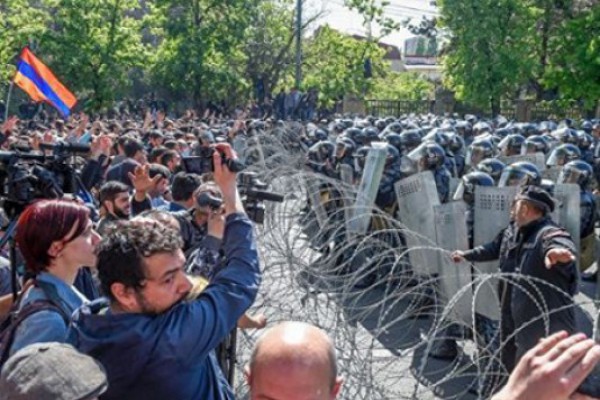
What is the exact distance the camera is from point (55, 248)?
3.13 metres

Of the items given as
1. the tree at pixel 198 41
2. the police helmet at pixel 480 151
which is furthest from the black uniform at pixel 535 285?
the tree at pixel 198 41

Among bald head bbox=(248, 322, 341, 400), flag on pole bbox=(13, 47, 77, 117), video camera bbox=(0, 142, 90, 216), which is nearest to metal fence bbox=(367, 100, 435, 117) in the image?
flag on pole bbox=(13, 47, 77, 117)

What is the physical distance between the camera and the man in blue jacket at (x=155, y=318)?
2557mm

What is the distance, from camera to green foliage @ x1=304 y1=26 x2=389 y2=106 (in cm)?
3822

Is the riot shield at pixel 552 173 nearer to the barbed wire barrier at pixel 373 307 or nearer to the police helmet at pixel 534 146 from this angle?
the police helmet at pixel 534 146

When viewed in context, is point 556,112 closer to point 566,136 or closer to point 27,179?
point 566,136

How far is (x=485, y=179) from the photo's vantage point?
8039mm

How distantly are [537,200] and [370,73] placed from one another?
35.0 meters

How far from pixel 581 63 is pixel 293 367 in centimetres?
2641

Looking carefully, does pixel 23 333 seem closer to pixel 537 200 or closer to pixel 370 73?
pixel 537 200

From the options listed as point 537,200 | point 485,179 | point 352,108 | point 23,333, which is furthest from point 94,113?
point 23,333

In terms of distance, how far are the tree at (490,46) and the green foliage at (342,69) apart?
8.20 meters

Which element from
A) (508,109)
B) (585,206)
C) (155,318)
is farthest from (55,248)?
(508,109)

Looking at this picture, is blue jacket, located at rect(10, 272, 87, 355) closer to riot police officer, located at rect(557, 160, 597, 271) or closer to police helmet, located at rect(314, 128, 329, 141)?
riot police officer, located at rect(557, 160, 597, 271)
